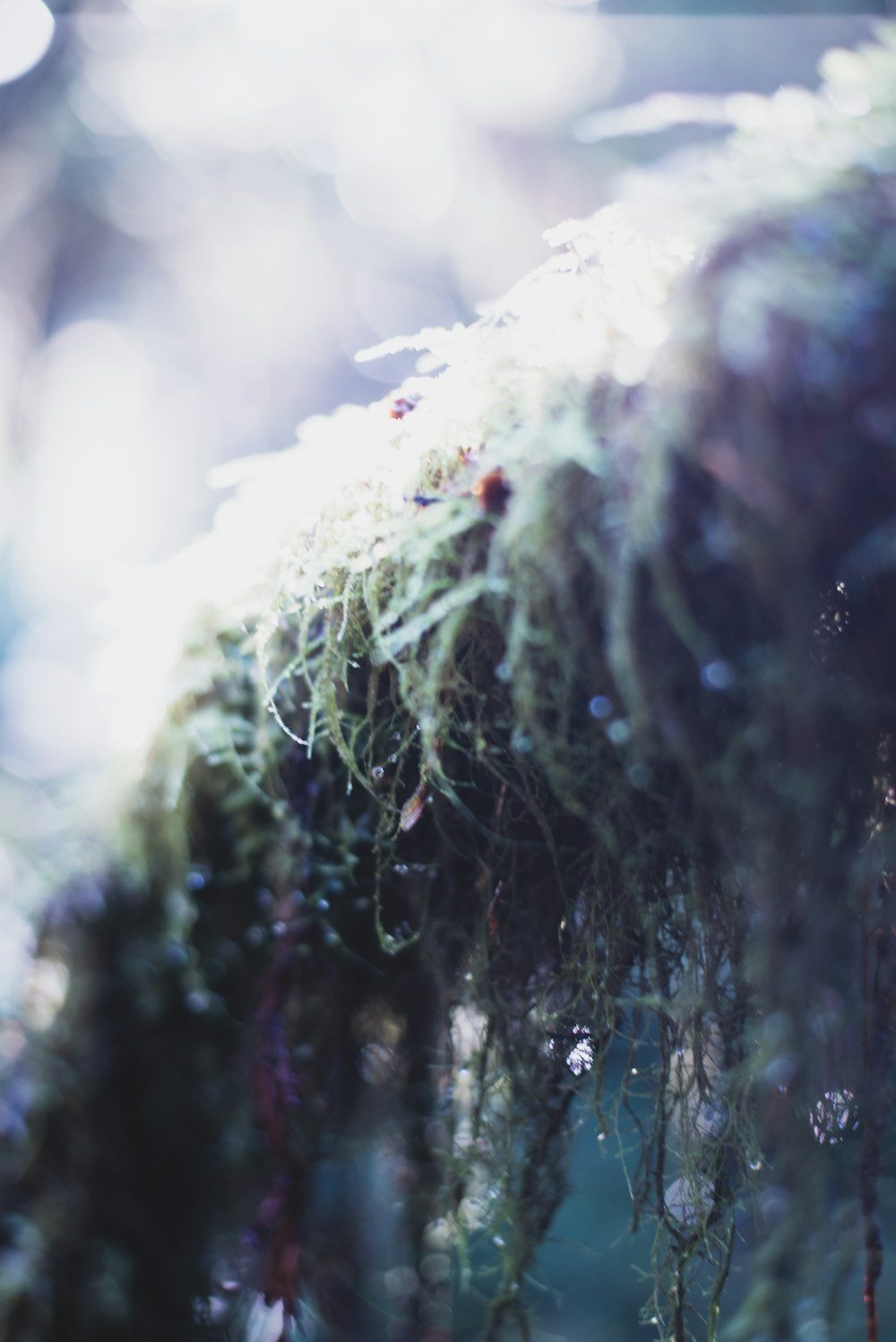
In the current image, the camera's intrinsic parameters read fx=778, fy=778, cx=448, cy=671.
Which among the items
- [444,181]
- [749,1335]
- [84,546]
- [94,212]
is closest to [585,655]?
[749,1335]

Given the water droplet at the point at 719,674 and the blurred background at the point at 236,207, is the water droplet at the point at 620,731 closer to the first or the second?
the water droplet at the point at 719,674

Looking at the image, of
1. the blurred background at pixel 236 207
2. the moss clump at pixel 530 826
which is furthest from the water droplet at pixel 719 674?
the blurred background at pixel 236 207

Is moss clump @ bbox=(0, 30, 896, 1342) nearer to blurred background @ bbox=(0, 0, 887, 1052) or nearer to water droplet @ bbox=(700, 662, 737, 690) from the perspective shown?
water droplet @ bbox=(700, 662, 737, 690)

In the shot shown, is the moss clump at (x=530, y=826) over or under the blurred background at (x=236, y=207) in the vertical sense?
under

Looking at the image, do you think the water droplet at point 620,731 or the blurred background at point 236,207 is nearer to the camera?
the water droplet at point 620,731

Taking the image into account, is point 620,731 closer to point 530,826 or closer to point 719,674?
point 719,674

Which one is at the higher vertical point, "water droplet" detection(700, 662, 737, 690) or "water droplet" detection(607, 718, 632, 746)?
"water droplet" detection(700, 662, 737, 690)

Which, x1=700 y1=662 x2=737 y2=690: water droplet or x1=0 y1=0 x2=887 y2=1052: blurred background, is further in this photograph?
x1=0 y1=0 x2=887 y2=1052: blurred background

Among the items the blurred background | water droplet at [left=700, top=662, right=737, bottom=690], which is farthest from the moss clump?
the blurred background
